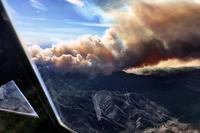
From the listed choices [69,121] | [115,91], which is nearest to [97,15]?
[115,91]

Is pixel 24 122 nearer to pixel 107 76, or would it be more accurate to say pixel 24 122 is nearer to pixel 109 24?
pixel 107 76

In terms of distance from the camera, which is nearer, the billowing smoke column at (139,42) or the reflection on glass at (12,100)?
the billowing smoke column at (139,42)

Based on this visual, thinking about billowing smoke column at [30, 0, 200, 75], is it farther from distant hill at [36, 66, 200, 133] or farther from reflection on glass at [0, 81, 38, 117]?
reflection on glass at [0, 81, 38, 117]

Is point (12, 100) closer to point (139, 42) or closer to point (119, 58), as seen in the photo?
point (119, 58)

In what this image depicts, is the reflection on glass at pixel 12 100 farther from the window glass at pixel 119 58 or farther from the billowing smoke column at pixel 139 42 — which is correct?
the billowing smoke column at pixel 139 42

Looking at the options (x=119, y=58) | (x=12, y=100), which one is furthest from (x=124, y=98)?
(x=12, y=100)

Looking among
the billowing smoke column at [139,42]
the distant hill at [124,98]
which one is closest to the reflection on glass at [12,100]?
the distant hill at [124,98]
